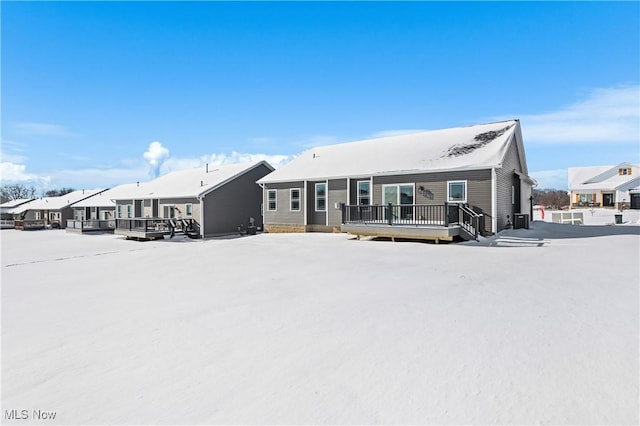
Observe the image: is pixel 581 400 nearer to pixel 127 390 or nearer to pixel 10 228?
pixel 127 390

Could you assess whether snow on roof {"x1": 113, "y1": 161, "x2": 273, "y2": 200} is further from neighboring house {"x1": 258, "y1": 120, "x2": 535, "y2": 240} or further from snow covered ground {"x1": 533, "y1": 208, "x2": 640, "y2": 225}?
snow covered ground {"x1": 533, "y1": 208, "x2": 640, "y2": 225}

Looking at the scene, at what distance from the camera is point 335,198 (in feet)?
60.5

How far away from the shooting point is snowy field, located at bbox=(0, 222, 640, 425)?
293cm

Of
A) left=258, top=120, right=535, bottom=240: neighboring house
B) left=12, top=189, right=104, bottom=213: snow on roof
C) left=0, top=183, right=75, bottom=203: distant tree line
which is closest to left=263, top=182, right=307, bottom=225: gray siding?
left=258, top=120, right=535, bottom=240: neighboring house

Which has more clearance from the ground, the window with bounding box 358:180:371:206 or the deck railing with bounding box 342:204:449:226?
the window with bounding box 358:180:371:206

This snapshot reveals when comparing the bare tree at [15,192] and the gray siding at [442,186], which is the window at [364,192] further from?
the bare tree at [15,192]

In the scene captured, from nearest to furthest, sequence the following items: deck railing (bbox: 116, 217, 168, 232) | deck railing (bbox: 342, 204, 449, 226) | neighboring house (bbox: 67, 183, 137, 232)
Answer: deck railing (bbox: 342, 204, 449, 226), deck railing (bbox: 116, 217, 168, 232), neighboring house (bbox: 67, 183, 137, 232)

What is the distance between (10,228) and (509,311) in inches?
2010

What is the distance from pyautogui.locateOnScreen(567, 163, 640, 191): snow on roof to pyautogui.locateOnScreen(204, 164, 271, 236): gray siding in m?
40.4

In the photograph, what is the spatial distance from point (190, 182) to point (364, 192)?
557 inches

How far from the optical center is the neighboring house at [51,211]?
3706 centimetres

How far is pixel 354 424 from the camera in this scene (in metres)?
2.71

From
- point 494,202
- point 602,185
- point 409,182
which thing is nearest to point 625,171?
point 602,185

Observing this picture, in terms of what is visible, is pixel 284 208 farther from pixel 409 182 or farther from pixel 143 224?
pixel 143 224
